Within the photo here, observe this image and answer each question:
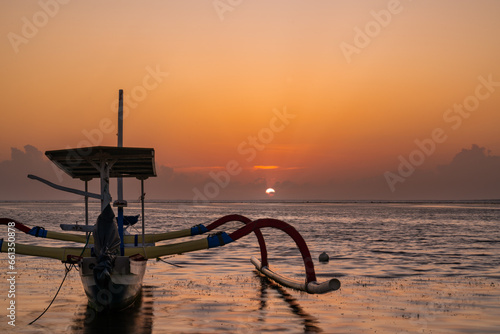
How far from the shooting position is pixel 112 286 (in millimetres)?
12008

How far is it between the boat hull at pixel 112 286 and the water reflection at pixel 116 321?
0.63 ft

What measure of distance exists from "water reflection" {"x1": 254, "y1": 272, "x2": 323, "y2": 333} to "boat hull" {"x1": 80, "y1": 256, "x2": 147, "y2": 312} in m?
3.04

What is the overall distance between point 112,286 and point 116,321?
2.42ft

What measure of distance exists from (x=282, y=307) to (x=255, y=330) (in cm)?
253

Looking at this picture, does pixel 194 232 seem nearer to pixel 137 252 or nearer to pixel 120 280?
pixel 137 252

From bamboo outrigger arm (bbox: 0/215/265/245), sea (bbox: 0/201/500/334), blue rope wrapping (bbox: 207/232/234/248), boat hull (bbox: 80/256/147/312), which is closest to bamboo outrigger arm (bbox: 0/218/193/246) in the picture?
bamboo outrigger arm (bbox: 0/215/265/245)

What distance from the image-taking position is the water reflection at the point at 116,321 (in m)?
11.1

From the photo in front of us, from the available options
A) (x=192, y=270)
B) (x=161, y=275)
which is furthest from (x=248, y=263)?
(x=161, y=275)

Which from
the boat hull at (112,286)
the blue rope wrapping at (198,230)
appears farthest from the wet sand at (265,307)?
the blue rope wrapping at (198,230)

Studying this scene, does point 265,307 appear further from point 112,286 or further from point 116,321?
point 112,286

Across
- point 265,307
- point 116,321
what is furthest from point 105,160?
point 265,307

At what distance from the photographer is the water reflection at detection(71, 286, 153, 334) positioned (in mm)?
11109

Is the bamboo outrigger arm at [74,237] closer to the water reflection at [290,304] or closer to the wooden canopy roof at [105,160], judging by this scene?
the wooden canopy roof at [105,160]

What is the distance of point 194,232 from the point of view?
19.4 metres
